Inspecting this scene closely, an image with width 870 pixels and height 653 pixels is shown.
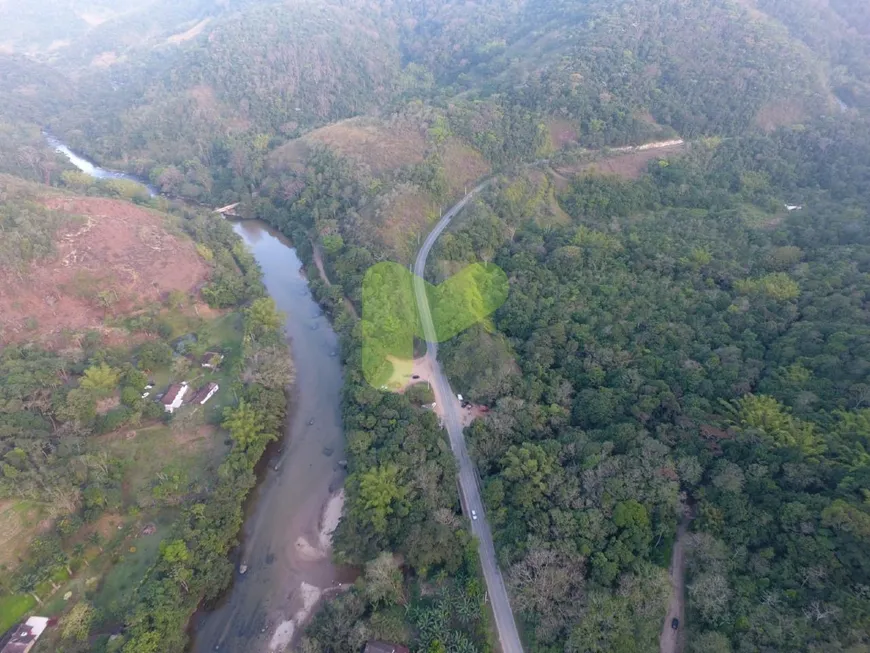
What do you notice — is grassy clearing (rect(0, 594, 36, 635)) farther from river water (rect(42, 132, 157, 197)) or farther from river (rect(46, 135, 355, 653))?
river water (rect(42, 132, 157, 197))

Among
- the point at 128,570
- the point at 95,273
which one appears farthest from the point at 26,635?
the point at 95,273

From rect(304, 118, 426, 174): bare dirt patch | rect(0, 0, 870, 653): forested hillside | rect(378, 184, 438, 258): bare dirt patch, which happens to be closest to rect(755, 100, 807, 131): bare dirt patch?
rect(0, 0, 870, 653): forested hillside

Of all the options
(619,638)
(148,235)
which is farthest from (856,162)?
(148,235)

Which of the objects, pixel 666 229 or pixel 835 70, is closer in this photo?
pixel 666 229

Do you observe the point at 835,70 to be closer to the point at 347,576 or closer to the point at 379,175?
the point at 379,175

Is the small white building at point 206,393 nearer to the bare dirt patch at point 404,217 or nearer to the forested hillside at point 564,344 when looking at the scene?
the forested hillside at point 564,344
